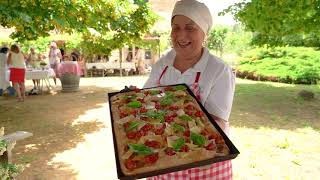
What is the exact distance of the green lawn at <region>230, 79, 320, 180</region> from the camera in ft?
16.4

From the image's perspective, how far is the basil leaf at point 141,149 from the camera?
1.71 meters

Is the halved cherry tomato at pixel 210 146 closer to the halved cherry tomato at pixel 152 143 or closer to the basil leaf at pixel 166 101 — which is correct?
the halved cherry tomato at pixel 152 143

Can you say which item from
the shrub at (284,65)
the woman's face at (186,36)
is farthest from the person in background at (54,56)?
the woman's face at (186,36)

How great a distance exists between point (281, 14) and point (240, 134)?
297 centimetres

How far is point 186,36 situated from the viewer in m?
2.09

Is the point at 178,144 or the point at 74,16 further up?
the point at 74,16

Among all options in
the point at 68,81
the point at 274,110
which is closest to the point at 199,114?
the point at 274,110

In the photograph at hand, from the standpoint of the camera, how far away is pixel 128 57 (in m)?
24.5

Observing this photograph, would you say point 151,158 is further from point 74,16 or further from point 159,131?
point 74,16

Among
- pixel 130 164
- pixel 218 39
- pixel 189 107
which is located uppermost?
pixel 218 39

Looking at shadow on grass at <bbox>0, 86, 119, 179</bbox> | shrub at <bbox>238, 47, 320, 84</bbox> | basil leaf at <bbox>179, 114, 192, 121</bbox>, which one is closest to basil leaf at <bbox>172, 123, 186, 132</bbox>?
basil leaf at <bbox>179, 114, 192, 121</bbox>

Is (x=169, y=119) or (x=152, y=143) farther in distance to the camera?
(x=169, y=119)

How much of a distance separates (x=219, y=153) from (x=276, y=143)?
5.14 meters

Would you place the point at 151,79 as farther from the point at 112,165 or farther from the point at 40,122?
the point at 40,122
